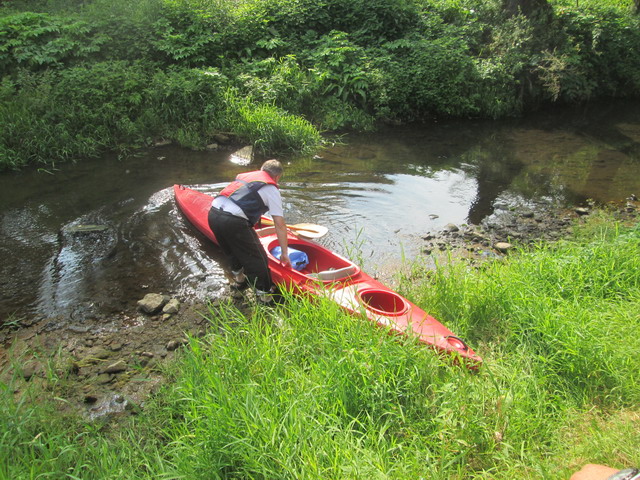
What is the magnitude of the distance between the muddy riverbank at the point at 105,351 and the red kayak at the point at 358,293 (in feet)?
2.15

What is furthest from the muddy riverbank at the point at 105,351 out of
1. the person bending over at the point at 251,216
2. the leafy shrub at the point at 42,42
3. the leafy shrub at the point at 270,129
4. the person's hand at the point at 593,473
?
the leafy shrub at the point at 42,42

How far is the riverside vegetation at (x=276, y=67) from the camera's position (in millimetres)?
8117

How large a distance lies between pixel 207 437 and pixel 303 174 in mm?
5695

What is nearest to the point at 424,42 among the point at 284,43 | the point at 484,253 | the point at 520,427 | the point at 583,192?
the point at 284,43

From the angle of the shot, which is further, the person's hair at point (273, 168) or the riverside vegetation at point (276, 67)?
the riverside vegetation at point (276, 67)

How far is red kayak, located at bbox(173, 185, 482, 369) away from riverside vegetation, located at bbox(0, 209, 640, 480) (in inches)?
6.1

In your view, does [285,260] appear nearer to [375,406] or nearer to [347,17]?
[375,406]

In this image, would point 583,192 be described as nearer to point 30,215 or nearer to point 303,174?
point 303,174

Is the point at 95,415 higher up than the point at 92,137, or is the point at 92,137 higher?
the point at 92,137

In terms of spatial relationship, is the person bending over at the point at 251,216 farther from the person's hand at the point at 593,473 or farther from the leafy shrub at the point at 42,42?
the leafy shrub at the point at 42,42

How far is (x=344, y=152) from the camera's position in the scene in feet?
28.8

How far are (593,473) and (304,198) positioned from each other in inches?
205

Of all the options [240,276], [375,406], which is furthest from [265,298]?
[375,406]

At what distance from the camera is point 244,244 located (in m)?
4.39
